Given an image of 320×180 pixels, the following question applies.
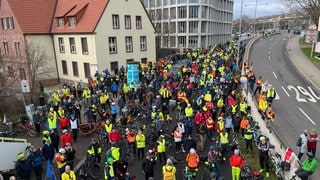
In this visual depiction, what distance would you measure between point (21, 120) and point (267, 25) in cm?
17036

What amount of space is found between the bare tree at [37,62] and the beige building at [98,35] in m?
1.72

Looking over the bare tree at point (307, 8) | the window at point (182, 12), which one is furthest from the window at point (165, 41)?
the bare tree at point (307, 8)

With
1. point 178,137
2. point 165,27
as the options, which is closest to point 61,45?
point 178,137

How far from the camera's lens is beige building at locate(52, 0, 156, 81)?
3291 centimetres

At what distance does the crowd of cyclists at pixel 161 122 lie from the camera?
11695 mm

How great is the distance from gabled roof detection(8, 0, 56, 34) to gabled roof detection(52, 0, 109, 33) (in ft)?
3.68

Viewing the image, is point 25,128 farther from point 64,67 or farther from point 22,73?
point 64,67

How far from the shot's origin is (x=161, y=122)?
1469 cm

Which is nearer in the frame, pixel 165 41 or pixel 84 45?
pixel 84 45

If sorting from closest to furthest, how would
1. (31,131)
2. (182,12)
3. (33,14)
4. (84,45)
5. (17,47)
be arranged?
(31,131), (84,45), (33,14), (17,47), (182,12)

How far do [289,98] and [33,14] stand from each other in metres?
31.7

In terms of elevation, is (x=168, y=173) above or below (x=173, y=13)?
below

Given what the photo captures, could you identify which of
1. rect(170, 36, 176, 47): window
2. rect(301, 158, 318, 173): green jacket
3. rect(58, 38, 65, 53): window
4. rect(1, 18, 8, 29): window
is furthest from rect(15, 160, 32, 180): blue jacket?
rect(170, 36, 176, 47): window

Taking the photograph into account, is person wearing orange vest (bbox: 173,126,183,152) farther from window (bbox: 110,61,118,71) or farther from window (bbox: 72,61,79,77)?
window (bbox: 72,61,79,77)
